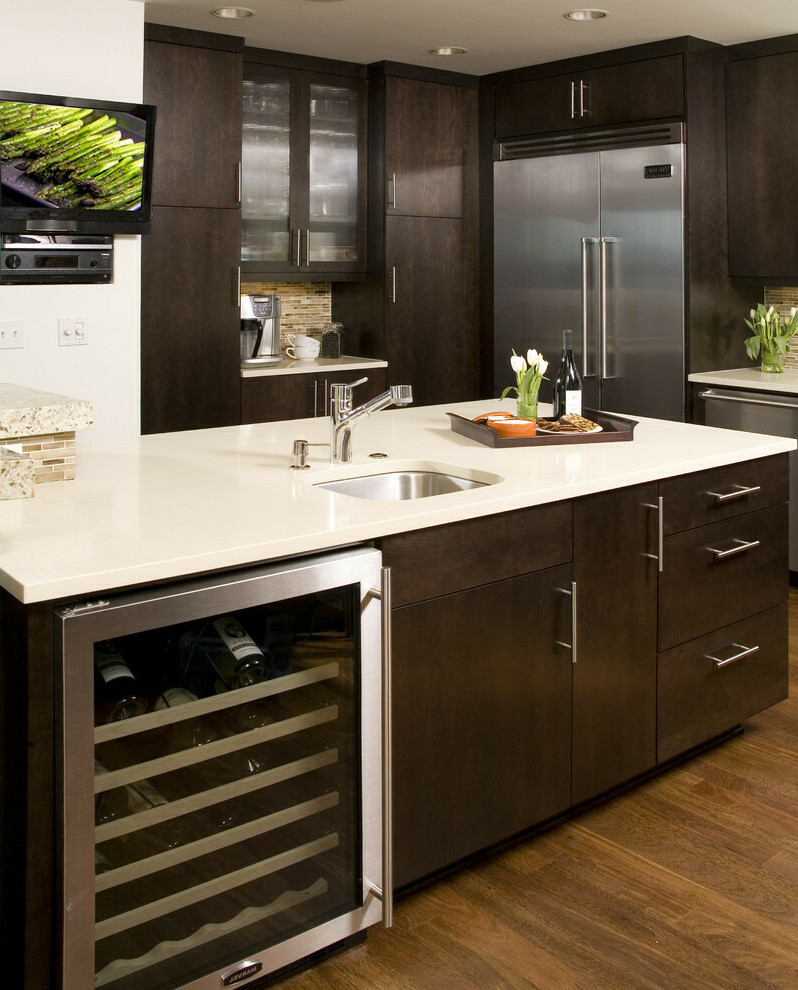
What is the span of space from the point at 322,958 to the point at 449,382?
3800 millimetres

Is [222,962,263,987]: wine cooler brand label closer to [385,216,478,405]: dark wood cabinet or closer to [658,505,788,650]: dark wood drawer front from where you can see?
[658,505,788,650]: dark wood drawer front

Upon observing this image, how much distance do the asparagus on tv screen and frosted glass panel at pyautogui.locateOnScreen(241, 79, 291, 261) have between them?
86 cm

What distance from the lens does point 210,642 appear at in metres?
1.83

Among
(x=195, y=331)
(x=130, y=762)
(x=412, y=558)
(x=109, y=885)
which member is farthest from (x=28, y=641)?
(x=195, y=331)

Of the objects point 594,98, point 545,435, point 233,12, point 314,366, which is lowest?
point 545,435

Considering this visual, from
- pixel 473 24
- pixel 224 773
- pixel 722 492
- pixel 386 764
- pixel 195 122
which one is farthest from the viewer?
pixel 195 122

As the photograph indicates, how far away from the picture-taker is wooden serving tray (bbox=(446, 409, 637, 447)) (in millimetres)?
2781

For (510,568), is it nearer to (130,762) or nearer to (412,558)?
(412,558)

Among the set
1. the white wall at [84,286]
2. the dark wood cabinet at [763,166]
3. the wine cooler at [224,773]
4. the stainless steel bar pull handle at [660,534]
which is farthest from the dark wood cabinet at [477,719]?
the dark wood cabinet at [763,166]

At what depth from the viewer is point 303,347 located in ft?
17.1

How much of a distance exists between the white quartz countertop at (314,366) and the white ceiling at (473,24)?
1.43 meters

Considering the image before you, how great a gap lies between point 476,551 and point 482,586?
0.27 ft

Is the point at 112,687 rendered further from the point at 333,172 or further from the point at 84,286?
the point at 333,172

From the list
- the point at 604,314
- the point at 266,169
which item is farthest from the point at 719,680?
the point at 266,169
